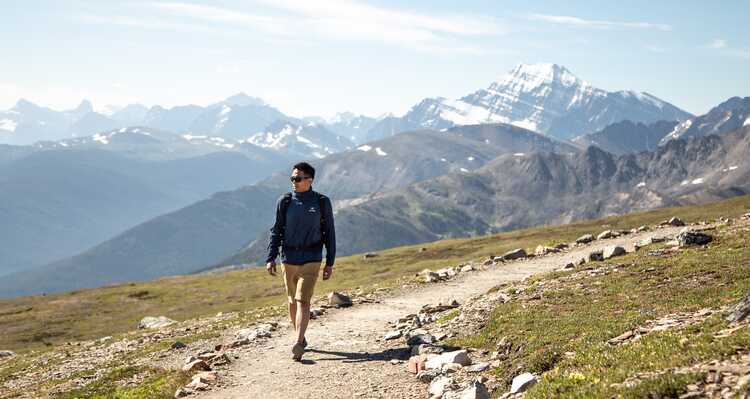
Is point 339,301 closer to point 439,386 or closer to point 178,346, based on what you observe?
point 178,346

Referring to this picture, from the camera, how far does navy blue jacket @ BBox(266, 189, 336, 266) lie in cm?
1812

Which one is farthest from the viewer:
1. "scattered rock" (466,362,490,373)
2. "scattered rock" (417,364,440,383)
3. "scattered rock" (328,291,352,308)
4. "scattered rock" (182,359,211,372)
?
"scattered rock" (328,291,352,308)

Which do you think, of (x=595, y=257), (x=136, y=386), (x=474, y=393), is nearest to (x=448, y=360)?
(x=474, y=393)

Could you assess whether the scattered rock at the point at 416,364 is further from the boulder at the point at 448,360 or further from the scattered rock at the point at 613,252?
the scattered rock at the point at 613,252

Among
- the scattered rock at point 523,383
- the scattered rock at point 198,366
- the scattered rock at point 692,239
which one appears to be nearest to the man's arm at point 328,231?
the scattered rock at point 198,366

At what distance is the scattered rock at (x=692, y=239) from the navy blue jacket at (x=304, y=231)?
2361 centimetres

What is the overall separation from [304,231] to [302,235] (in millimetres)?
139

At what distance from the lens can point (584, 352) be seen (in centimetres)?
1434

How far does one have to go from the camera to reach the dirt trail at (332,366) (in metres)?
15.6

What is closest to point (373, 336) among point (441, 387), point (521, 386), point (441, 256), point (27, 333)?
point (441, 387)

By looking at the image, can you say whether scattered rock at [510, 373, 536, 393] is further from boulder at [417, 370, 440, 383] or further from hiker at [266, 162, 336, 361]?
hiker at [266, 162, 336, 361]

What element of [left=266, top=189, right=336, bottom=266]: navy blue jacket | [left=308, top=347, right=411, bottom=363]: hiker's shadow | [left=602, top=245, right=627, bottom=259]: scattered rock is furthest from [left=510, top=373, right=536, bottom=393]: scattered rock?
[left=602, top=245, right=627, bottom=259]: scattered rock

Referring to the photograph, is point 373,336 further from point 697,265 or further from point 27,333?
point 27,333

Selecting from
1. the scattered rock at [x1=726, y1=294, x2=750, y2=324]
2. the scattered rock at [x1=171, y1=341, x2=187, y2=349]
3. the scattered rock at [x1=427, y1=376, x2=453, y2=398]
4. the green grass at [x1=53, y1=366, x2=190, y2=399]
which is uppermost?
the scattered rock at [x1=726, y1=294, x2=750, y2=324]
